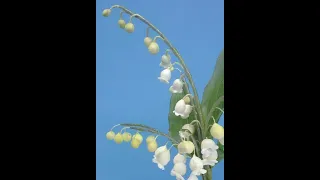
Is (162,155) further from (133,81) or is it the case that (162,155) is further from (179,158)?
(133,81)

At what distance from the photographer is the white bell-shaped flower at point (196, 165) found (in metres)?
0.93

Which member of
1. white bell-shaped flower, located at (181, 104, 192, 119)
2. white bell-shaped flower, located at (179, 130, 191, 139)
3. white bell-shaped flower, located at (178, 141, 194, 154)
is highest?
white bell-shaped flower, located at (181, 104, 192, 119)

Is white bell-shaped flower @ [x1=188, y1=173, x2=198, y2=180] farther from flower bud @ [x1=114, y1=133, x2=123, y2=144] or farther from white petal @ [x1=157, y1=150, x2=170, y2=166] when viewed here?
flower bud @ [x1=114, y1=133, x2=123, y2=144]

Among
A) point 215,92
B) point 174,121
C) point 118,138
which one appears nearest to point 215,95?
point 215,92

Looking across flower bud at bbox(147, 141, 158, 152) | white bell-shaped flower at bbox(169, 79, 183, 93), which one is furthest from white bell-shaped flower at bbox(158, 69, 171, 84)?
flower bud at bbox(147, 141, 158, 152)

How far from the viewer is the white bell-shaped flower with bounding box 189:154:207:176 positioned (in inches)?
36.6

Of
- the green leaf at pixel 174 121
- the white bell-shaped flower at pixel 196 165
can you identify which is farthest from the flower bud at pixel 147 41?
the white bell-shaped flower at pixel 196 165

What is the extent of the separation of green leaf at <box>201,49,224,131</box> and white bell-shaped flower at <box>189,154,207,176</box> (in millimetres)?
73

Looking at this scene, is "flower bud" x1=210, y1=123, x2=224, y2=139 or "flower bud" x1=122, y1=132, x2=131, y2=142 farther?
"flower bud" x1=122, y1=132, x2=131, y2=142

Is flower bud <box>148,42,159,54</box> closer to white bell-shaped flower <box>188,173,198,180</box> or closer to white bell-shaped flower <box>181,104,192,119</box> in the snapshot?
white bell-shaped flower <box>181,104,192,119</box>

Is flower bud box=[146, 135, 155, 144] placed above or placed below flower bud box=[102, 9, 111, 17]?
below

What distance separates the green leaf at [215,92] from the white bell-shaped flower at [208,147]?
43 millimetres
